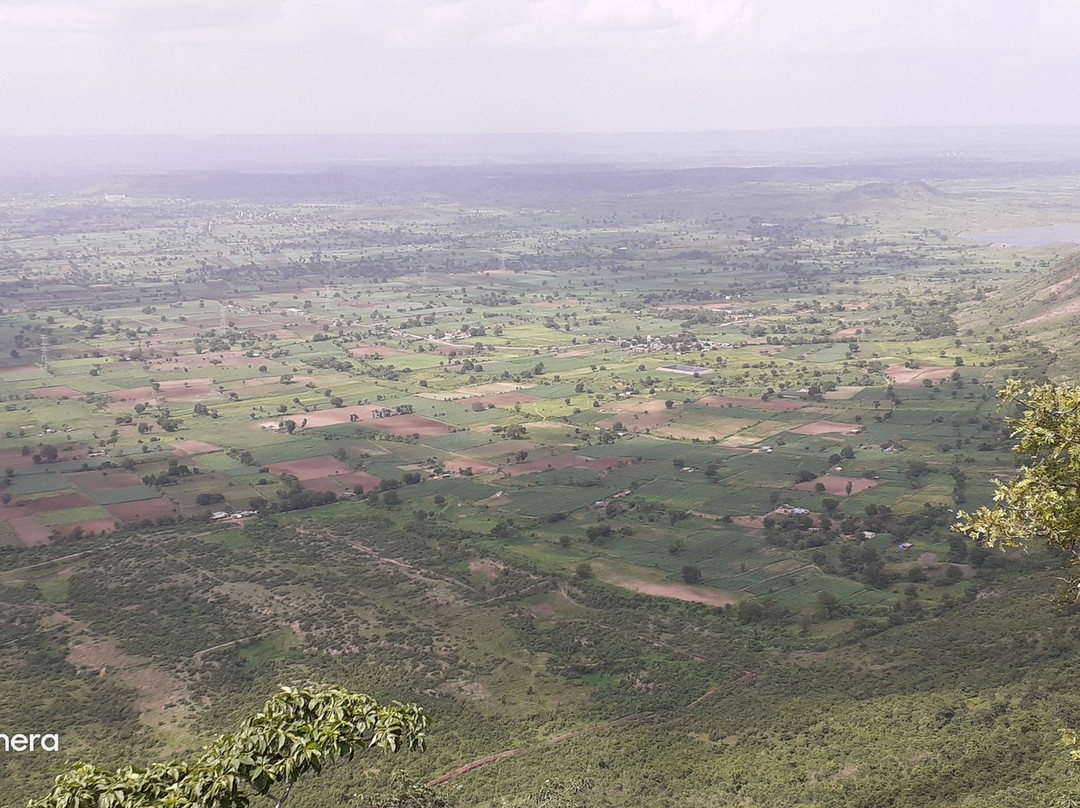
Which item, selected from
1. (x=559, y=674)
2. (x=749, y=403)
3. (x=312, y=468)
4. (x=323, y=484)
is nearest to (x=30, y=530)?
(x=323, y=484)

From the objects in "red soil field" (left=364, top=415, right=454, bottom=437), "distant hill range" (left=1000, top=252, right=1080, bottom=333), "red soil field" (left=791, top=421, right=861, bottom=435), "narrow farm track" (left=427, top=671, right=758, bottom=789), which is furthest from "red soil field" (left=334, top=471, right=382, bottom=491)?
"distant hill range" (left=1000, top=252, right=1080, bottom=333)

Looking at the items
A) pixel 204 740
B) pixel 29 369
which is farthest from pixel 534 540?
pixel 29 369

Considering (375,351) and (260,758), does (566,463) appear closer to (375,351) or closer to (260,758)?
(375,351)

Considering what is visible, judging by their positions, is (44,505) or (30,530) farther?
(44,505)

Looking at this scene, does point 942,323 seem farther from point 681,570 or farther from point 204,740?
point 204,740

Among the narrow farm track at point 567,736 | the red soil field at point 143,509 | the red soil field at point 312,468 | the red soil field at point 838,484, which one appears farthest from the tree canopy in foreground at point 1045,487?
the red soil field at point 312,468

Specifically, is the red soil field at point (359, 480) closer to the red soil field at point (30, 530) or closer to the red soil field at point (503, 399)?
the red soil field at point (30, 530)

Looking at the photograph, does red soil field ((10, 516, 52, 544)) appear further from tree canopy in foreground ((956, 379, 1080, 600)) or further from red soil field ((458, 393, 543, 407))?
tree canopy in foreground ((956, 379, 1080, 600))
